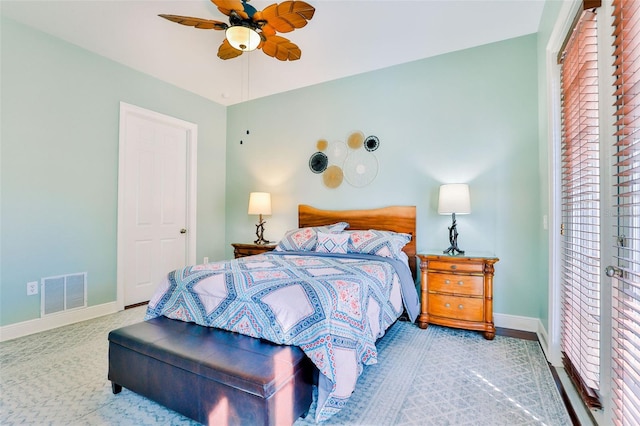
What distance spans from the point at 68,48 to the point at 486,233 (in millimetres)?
4627

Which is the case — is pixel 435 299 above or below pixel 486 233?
below

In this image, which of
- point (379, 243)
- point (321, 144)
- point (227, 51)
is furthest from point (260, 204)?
point (227, 51)

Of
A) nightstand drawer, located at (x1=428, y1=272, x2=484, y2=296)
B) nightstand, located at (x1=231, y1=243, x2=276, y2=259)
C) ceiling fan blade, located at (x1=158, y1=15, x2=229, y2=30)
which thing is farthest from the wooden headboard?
ceiling fan blade, located at (x1=158, y1=15, x2=229, y2=30)

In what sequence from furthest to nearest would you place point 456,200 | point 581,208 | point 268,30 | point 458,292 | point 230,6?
point 456,200, point 458,292, point 268,30, point 230,6, point 581,208

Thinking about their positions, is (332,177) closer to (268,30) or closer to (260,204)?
(260,204)

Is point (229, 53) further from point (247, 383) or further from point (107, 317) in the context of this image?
point (107, 317)

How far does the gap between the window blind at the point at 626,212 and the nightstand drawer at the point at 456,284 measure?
156cm

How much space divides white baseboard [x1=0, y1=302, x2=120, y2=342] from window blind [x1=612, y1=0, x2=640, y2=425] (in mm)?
4195

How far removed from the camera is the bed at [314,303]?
1.63 metres

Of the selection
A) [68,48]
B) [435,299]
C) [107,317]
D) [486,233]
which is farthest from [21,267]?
[486,233]

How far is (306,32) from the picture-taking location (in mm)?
2924

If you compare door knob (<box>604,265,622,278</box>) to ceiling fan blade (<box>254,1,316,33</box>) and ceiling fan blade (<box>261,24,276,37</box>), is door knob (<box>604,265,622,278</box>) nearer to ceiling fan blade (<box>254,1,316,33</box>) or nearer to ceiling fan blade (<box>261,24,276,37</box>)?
ceiling fan blade (<box>254,1,316,33</box>)

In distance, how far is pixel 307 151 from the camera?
4234 millimetres

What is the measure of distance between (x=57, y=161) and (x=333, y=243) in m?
2.88
